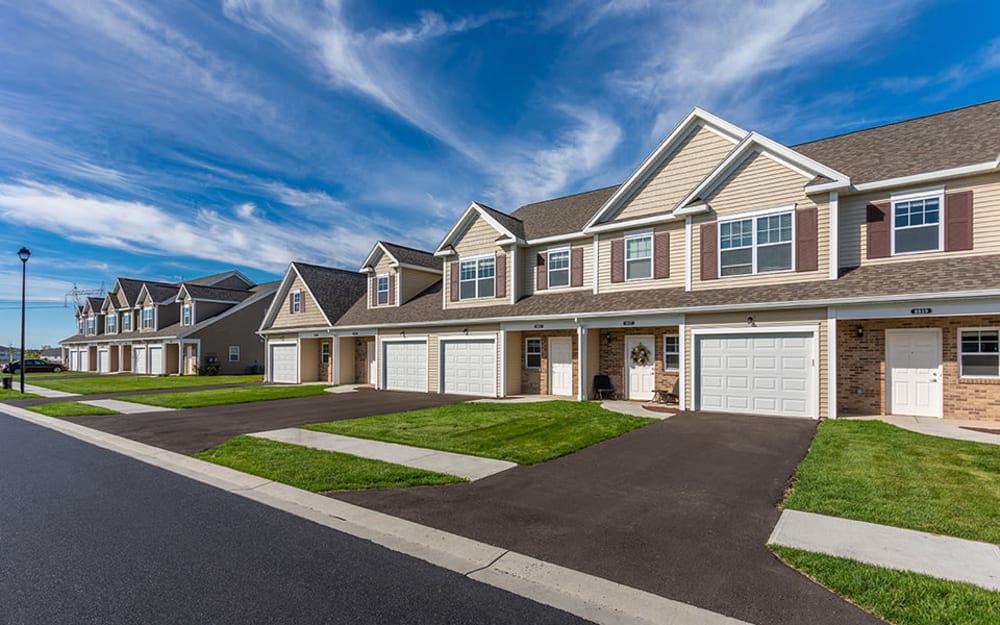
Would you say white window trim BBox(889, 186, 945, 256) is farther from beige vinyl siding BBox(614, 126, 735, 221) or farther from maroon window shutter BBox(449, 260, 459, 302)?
maroon window shutter BBox(449, 260, 459, 302)

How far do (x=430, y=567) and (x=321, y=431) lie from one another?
7.76 metres

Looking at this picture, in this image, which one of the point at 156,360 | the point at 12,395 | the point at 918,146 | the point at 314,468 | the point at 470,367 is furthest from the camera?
the point at 156,360

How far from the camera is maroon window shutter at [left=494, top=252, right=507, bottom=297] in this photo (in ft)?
63.3

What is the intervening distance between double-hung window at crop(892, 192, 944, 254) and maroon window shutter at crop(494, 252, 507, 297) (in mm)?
11988

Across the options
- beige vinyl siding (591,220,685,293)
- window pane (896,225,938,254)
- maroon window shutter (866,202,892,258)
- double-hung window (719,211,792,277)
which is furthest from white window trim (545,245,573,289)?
window pane (896,225,938,254)

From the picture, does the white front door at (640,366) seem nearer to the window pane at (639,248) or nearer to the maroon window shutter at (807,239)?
the window pane at (639,248)

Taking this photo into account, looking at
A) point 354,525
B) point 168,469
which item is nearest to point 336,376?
point 168,469

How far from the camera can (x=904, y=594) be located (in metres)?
3.81

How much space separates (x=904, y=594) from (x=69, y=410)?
814 inches

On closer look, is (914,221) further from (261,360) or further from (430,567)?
(261,360)

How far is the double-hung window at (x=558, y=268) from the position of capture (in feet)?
60.3

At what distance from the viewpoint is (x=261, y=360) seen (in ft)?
128

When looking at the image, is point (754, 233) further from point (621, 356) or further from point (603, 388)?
point (603, 388)

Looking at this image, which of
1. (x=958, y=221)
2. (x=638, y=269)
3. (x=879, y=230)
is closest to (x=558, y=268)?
(x=638, y=269)
